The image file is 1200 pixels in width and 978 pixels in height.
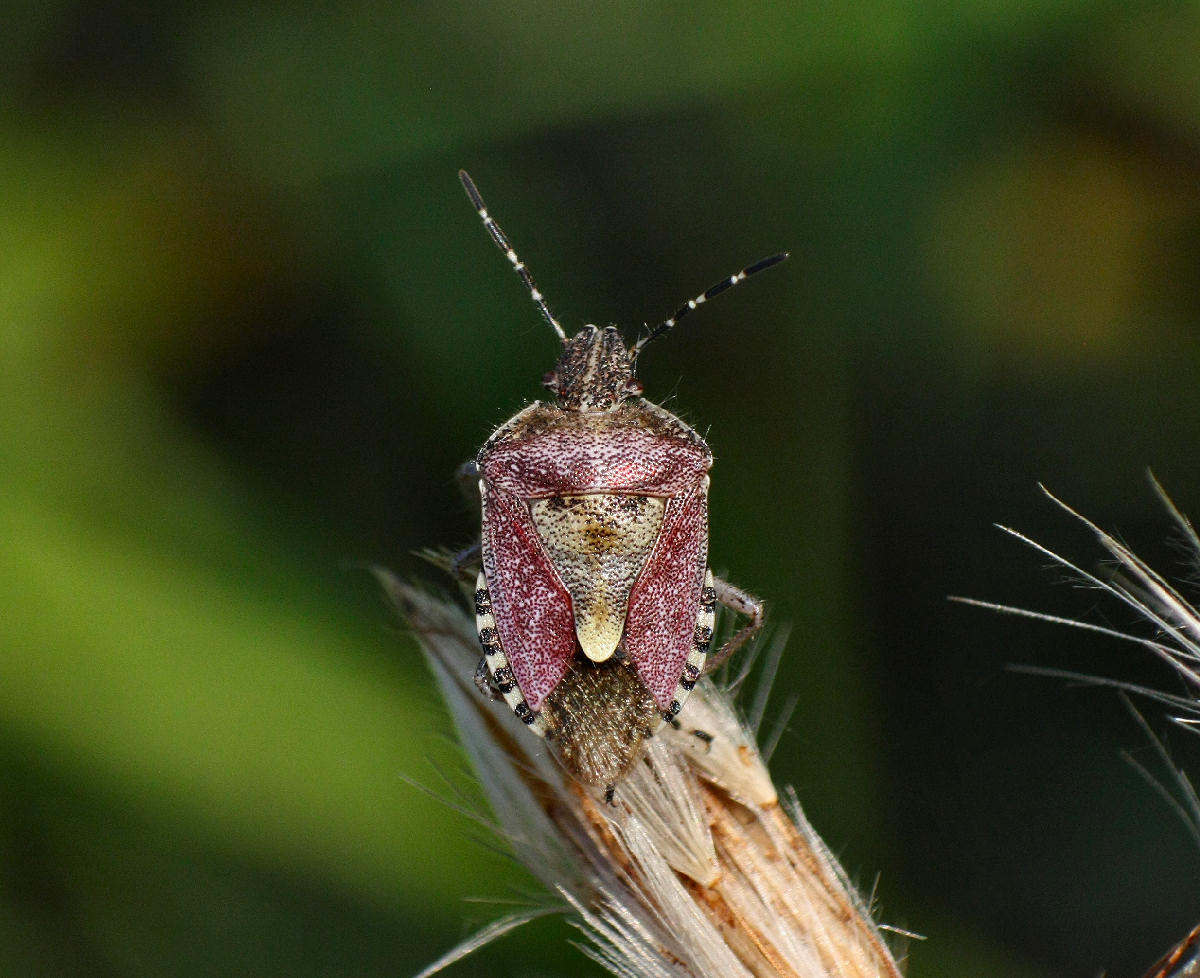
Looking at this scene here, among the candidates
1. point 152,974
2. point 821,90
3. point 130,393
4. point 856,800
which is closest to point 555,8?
point 821,90

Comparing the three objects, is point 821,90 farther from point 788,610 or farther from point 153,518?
point 153,518

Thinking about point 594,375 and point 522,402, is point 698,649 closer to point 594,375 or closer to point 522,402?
point 594,375

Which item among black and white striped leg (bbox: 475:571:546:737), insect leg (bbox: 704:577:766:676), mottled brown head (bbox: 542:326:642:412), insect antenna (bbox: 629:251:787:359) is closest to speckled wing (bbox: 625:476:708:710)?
insect leg (bbox: 704:577:766:676)

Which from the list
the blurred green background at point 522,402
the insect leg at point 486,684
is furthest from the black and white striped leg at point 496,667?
the blurred green background at point 522,402

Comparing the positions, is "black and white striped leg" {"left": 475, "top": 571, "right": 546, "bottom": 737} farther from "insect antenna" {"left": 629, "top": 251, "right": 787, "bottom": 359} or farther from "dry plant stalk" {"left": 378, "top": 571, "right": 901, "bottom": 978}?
"insect antenna" {"left": 629, "top": 251, "right": 787, "bottom": 359}

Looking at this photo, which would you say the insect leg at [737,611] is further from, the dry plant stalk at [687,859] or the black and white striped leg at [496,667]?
the black and white striped leg at [496,667]

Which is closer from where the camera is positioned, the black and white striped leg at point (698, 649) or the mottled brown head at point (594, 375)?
the black and white striped leg at point (698, 649)

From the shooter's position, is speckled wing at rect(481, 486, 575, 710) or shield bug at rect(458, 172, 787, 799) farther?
speckled wing at rect(481, 486, 575, 710)
